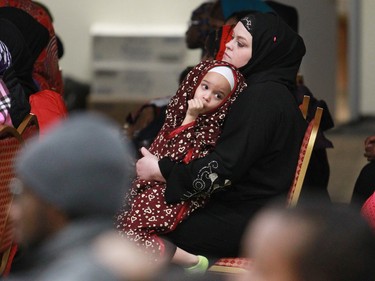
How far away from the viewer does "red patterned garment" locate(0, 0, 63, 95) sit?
5301 millimetres

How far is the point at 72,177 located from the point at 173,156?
5.68 feet

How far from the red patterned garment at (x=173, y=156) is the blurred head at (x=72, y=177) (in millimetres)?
1476

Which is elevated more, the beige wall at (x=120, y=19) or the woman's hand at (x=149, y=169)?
the woman's hand at (x=149, y=169)

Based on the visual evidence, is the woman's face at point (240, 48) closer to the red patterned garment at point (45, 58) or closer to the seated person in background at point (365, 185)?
the seated person in background at point (365, 185)

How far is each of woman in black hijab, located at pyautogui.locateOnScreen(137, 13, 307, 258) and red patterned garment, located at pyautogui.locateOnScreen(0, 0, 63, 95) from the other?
1.33 m

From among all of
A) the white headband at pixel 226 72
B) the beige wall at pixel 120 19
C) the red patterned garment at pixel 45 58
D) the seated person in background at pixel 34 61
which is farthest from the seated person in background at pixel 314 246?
the beige wall at pixel 120 19

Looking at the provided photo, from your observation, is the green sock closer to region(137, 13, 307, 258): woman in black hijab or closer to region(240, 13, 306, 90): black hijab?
region(137, 13, 307, 258): woman in black hijab

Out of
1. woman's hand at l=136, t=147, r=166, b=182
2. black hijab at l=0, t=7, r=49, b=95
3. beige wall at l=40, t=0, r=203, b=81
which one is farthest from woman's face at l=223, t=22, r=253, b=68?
beige wall at l=40, t=0, r=203, b=81

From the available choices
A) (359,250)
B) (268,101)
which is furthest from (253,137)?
(359,250)

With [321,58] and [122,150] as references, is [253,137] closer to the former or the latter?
[122,150]

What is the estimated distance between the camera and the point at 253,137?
3.99 metres

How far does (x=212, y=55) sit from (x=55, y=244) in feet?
8.65

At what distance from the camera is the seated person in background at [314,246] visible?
2.20 metres

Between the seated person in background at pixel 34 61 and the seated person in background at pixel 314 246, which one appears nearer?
the seated person in background at pixel 314 246
